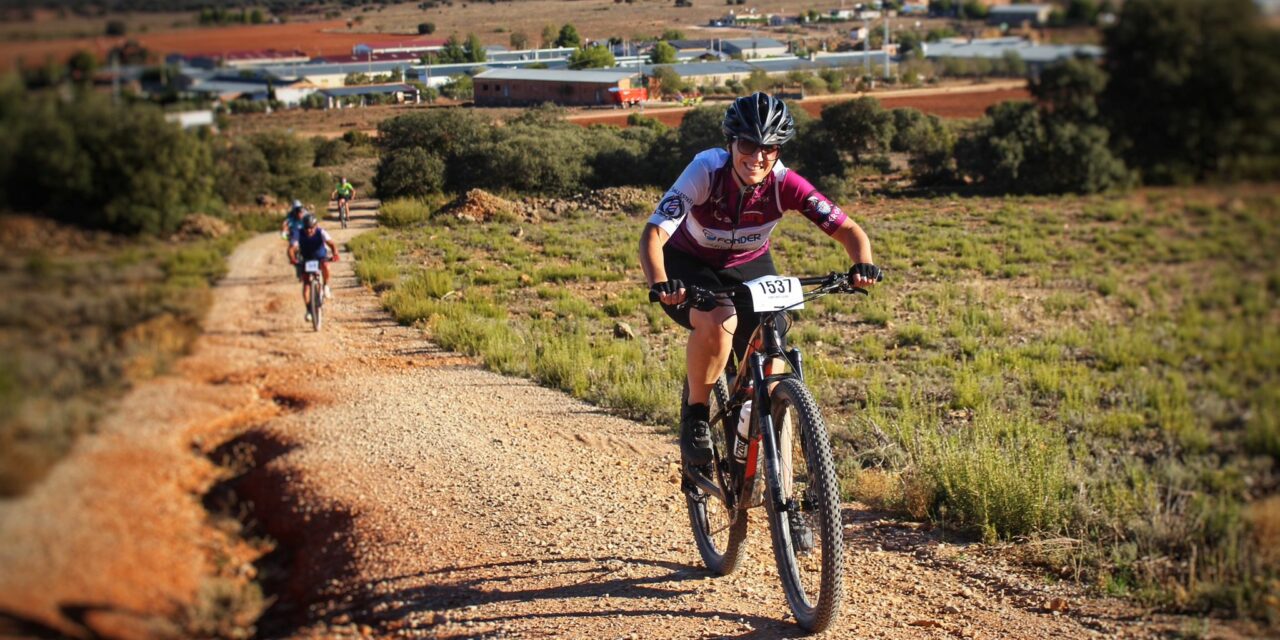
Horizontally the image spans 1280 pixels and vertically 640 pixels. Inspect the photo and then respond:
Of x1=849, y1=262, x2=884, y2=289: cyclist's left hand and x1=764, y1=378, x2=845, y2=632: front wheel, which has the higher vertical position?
x1=849, y1=262, x2=884, y2=289: cyclist's left hand

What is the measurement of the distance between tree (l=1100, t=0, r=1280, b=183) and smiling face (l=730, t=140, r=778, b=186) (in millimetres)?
1329

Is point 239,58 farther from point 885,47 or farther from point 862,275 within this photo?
point 885,47

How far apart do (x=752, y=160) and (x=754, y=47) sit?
259 inches

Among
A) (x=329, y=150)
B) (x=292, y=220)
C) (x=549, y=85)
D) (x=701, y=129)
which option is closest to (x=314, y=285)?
(x=329, y=150)

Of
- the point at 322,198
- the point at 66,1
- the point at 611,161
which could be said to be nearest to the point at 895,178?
the point at 611,161

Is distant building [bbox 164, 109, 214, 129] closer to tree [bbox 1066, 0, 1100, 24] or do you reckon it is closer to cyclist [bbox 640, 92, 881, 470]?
cyclist [bbox 640, 92, 881, 470]

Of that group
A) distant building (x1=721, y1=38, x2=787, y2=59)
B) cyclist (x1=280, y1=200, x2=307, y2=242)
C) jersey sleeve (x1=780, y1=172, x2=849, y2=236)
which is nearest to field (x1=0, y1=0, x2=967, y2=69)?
distant building (x1=721, y1=38, x2=787, y2=59)

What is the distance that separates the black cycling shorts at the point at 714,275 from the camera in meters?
4.63

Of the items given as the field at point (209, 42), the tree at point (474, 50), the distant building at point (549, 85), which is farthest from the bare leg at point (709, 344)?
the distant building at point (549, 85)

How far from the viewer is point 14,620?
215cm

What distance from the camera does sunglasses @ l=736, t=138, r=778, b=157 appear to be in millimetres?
4410

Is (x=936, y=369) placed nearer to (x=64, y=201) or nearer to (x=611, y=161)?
(x=611, y=161)

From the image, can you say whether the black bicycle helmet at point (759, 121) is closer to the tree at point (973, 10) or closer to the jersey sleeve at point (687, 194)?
the jersey sleeve at point (687, 194)

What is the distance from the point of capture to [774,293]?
415 centimetres
